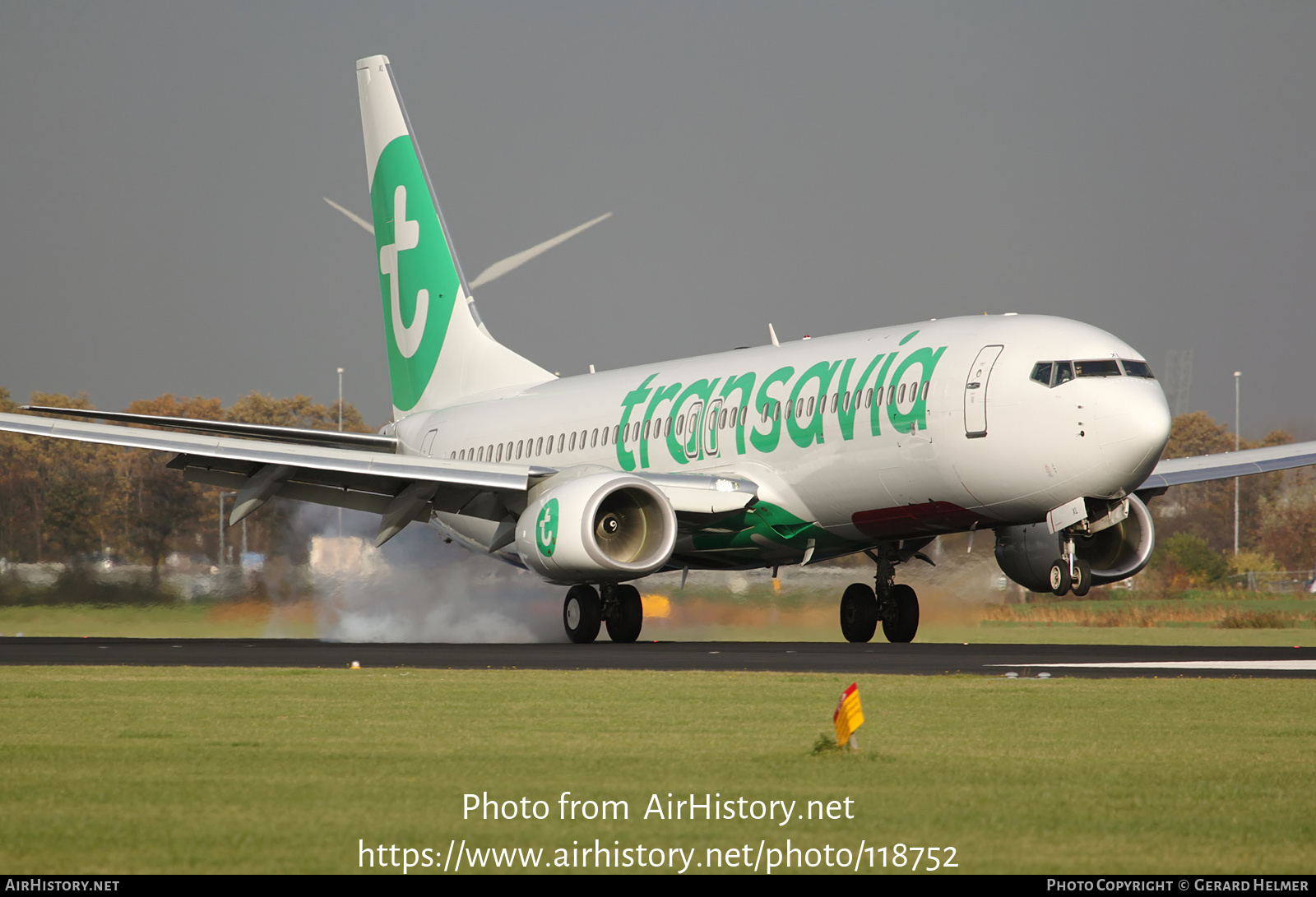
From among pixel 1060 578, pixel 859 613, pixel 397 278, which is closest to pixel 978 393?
pixel 1060 578

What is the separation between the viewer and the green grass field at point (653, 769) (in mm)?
6750

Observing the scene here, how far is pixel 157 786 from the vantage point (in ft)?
27.0

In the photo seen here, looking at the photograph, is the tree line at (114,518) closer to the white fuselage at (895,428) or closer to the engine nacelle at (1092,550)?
the white fuselage at (895,428)

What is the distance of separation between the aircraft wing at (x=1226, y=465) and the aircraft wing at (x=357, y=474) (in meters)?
6.64

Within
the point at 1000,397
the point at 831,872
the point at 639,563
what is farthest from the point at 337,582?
the point at 831,872

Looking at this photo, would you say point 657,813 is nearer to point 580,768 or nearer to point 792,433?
point 580,768

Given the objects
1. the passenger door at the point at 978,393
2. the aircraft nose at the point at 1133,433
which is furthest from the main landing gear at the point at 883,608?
the aircraft nose at the point at 1133,433

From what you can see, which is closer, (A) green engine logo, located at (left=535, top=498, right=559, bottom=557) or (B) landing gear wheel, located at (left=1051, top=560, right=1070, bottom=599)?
(B) landing gear wheel, located at (left=1051, top=560, right=1070, bottom=599)

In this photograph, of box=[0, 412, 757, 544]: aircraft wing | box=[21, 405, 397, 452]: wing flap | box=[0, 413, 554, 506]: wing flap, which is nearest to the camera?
box=[0, 413, 554, 506]: wing flap

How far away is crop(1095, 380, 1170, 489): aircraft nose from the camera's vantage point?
2095 cm

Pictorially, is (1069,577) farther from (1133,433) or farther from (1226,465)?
(1226,465)

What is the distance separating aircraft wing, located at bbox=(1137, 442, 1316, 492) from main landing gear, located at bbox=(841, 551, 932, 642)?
4054mm
